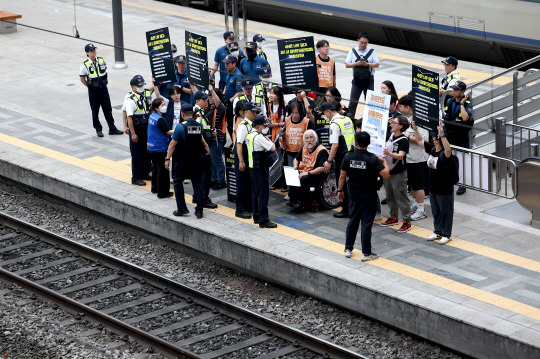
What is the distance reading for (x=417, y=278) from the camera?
11055 millimetres

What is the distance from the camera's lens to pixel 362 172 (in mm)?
11203

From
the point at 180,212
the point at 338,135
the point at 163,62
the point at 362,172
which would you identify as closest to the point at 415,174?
the point at 338,135

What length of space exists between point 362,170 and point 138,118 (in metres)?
4.57

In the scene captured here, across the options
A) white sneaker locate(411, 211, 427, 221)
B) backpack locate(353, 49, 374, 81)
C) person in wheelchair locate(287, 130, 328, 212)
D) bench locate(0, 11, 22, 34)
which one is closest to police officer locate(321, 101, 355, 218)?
person in wheelchair locate(287, 130, 328, 212)

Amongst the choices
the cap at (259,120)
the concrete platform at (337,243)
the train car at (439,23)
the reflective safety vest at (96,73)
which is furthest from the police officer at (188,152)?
the train car at (439,23)

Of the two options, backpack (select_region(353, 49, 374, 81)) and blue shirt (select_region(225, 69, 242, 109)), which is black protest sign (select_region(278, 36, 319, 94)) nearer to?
blue shirt (select_region(225, 69, 242, 109))

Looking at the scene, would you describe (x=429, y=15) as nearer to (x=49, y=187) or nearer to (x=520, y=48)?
(x=520, y=48)

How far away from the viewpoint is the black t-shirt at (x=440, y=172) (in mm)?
11656

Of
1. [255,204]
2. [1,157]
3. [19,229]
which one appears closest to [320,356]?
[255,204]

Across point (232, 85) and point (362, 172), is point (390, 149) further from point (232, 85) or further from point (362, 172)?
point (232, 85)

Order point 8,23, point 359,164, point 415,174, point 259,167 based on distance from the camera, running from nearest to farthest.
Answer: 1. point 359,164
2. point 259,167
3. point 415,174
4. point 8,23

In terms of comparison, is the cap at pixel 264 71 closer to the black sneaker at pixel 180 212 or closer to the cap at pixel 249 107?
the cap at pixel 249 107

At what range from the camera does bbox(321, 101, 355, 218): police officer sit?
42.1 feet

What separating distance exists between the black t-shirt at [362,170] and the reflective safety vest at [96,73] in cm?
694
